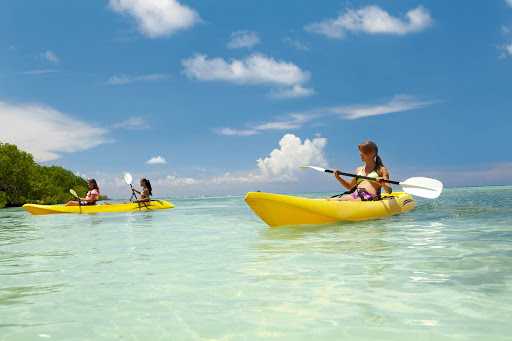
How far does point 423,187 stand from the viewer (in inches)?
353

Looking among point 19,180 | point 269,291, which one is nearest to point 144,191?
point 269,291

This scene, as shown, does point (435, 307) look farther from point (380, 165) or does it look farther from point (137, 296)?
point (380, 165)

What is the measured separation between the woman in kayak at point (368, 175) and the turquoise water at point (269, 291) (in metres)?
2.59

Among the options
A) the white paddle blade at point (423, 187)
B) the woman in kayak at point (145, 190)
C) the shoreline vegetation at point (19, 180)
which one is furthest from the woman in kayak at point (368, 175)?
the shoreline vegetation at point (19, 180)

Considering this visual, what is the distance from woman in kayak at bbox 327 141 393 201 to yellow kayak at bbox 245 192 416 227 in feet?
1.17

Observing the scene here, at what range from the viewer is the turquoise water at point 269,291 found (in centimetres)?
237

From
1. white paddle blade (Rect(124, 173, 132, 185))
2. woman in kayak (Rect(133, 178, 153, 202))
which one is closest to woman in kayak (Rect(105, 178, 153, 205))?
woman in kayak (Rect(133, 178, 153, 202))

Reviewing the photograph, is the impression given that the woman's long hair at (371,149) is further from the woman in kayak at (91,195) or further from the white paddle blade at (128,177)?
the white paddle blade at (128,177)

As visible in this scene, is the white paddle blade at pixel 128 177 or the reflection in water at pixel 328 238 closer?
the reflection in water at pixel 328 238

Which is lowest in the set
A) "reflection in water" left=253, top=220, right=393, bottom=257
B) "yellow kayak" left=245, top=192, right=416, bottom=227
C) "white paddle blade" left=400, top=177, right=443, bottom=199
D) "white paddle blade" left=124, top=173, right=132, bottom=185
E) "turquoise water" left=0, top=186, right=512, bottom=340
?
"turquoise water" left=0, top=186, right=512, bottom=340

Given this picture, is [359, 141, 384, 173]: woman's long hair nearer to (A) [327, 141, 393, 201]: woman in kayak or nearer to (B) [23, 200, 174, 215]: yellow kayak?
(A) [327, 141, 393, 201]: woman in kayak

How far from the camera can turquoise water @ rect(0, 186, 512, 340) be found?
2373 millimetres

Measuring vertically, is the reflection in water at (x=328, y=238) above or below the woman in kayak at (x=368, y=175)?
below

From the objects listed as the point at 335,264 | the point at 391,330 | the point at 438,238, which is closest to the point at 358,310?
the point at 391,330
